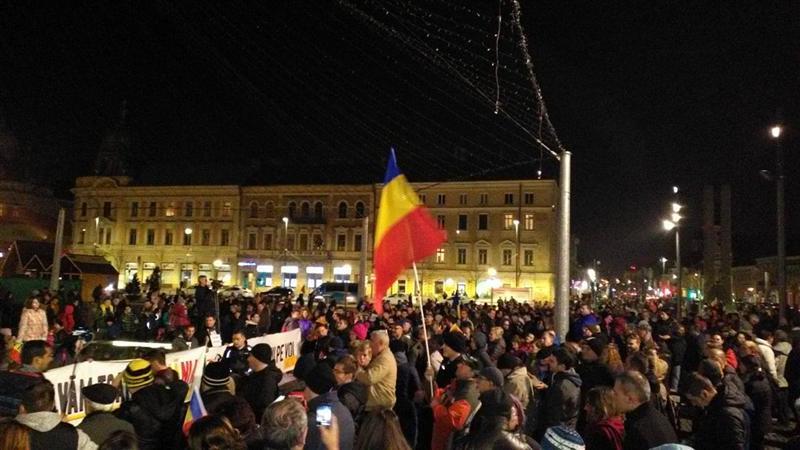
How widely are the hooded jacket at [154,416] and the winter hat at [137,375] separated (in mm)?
449

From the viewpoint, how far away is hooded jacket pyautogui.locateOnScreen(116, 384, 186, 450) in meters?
4.82

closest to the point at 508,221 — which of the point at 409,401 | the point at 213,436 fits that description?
the point at 409,401

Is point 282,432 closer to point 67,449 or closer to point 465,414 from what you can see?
point 67,449

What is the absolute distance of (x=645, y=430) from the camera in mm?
4512

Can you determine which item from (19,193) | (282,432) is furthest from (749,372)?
(19,193)

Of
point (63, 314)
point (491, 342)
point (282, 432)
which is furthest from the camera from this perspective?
point (63, 314)

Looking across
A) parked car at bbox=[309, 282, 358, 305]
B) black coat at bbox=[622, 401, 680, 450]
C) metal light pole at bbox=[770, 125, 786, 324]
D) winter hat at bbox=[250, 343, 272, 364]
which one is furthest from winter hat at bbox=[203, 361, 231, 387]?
parked car at bbox=[309, 282, 358, 305]

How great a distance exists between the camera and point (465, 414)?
5152 millimetres

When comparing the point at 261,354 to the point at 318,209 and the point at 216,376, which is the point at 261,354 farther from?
the point at 318,209

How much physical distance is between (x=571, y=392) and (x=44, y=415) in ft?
14.4

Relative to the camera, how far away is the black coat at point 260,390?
598cm

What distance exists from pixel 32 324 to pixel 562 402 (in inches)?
434

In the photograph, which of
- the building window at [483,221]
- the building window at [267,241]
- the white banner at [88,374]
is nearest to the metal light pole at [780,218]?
the white banner at [88,374]

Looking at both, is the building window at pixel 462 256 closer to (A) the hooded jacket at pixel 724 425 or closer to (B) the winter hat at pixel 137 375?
(A) the hooded jacket at pixel 724 425
